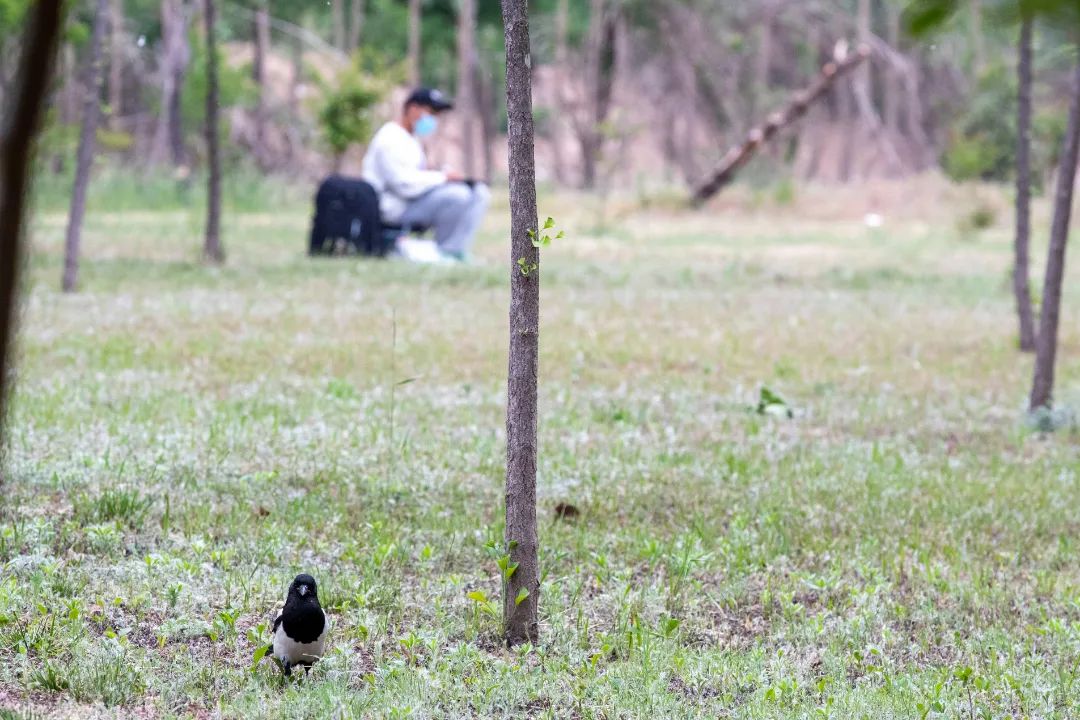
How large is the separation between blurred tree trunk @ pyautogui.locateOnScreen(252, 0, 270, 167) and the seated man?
23.9 m

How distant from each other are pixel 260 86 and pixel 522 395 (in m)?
39.1

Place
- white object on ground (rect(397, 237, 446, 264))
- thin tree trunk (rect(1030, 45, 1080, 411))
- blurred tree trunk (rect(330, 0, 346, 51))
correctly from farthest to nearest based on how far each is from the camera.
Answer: blurred tree trunk (rect(330, 0, 346, 51)), white object on ground (rect(397, 237, 446, 264)), thin tree trunk (rect(1030, 45, 1080, 411))

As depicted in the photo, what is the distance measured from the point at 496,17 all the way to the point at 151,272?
115 feet

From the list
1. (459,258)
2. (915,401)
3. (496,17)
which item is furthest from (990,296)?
(496,17)

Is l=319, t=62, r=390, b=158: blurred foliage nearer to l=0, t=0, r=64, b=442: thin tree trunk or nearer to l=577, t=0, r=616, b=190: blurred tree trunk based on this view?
l=577, t=0, r=616, b=190: blurred tree trunk

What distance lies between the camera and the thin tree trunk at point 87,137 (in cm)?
1245

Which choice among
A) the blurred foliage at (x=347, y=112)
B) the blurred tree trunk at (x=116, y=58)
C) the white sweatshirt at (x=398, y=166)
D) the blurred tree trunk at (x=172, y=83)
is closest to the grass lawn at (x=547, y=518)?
the white sweatshirt at (x=398, y=166)

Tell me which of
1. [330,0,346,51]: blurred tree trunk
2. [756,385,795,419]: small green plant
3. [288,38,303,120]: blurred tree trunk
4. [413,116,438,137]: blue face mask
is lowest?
[756,385,795,419]: small green plant

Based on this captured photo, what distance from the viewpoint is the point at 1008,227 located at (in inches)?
1162

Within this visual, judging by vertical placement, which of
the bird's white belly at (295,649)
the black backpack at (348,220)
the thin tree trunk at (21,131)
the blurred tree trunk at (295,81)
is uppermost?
the blurred tree trunk at (295,81)

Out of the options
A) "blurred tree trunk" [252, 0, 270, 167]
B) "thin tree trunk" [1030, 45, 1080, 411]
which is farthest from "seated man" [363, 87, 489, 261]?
"blurred tree trunk" [252, 0, 270, 167]

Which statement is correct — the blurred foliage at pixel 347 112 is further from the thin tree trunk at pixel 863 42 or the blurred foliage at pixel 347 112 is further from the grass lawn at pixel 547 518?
the grass lawn at pixel 547 518

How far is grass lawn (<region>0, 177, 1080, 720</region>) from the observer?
4.04m

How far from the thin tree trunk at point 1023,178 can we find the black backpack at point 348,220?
8.88 meters
